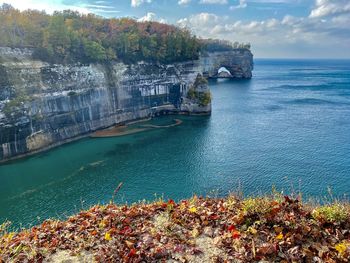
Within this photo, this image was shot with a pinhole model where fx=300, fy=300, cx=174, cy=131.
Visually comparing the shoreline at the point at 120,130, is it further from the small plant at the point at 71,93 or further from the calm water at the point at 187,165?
the small plant at the point at 71,93

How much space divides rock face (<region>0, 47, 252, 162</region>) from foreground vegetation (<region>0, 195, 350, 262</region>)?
3632 cm

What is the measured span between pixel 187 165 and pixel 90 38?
36.6 metres

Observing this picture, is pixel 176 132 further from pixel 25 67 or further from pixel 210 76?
pixel 210 76

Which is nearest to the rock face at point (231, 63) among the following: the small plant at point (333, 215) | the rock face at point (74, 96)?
the rock face at point (74, 96)

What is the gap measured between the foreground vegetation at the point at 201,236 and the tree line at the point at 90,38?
44372mm

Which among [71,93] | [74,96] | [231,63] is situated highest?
[231,63]

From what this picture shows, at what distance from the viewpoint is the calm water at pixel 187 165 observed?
100ft

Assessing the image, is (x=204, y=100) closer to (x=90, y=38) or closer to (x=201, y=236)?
(x=90, y=38)

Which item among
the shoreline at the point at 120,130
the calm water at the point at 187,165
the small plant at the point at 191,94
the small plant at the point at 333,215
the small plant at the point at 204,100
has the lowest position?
the calm water at the point at 187,165

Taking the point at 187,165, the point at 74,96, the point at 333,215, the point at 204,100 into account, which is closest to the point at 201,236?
the point at 333,215

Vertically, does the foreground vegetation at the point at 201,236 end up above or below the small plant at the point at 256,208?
below

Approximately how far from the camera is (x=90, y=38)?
59875 millimetres

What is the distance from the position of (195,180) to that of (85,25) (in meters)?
47.2

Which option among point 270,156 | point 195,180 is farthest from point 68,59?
point 270,156
